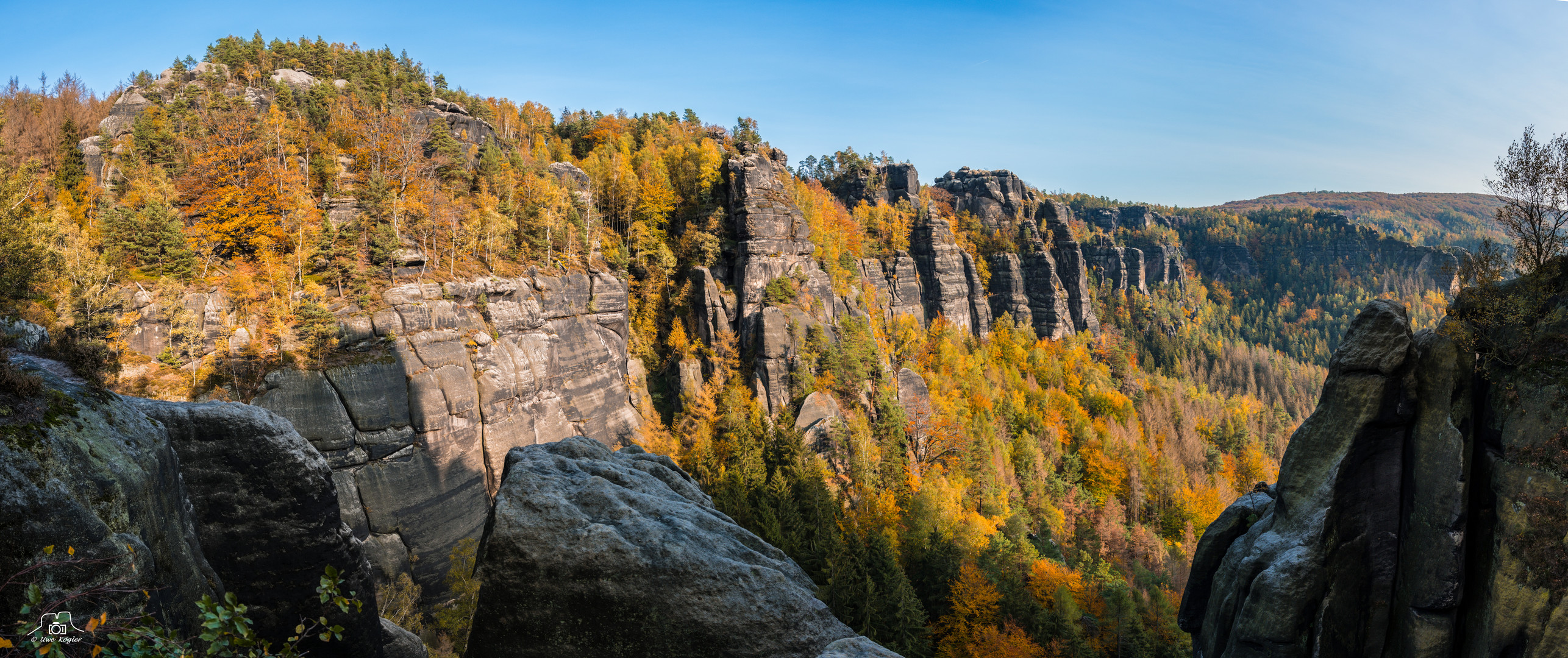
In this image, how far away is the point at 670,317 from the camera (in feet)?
153

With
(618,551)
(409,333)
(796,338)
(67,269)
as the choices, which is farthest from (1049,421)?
(67,269)

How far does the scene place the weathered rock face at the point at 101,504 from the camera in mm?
4148

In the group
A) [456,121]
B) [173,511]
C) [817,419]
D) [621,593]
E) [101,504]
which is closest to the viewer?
[101,504]

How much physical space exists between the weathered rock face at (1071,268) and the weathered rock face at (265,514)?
89.9 meters

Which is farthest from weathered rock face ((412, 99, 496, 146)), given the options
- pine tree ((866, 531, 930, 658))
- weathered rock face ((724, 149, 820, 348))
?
pine tree ((866, 531, 930, 658))

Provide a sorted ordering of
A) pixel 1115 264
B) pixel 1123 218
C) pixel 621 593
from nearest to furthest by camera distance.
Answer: pixel 621 593, pixel 1115 264, pixel 1123 218

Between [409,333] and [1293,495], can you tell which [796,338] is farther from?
[1293,495]

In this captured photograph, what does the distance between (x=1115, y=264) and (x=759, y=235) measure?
3566 inches

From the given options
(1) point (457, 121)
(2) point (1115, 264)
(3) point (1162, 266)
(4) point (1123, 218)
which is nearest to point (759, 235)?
(1) point (457, 121)

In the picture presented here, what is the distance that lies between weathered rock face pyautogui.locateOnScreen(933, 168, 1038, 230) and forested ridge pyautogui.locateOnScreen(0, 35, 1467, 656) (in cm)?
1906

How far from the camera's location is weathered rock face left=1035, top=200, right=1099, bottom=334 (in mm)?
85625

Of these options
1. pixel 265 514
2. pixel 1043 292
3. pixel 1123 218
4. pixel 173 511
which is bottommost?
pixel 265 514

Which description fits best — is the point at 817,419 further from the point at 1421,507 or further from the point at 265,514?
the point at 265,514

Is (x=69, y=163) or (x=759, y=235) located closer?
(x=69, y=163)
